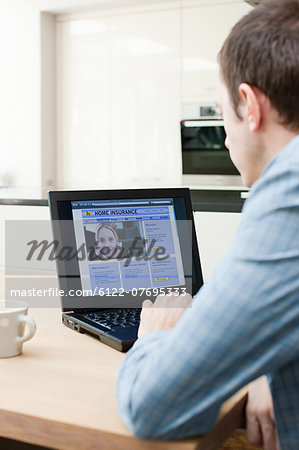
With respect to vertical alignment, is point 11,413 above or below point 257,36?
below

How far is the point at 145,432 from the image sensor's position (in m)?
0.64

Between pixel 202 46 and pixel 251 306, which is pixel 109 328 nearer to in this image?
pixel 251 306

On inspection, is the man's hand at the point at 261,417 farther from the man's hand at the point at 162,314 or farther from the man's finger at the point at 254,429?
the man's hand at the point at 162,314

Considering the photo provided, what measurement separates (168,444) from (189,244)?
2.10ft

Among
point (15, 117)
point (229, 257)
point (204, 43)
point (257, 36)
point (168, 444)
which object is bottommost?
point (168, 444)

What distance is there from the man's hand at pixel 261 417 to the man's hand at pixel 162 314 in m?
0.15

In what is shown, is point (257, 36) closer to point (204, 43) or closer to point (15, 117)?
point (204, 43)

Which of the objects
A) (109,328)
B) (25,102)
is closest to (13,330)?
(109,328)

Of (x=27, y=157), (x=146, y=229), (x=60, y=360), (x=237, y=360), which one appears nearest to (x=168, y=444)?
(x=237, y=360)

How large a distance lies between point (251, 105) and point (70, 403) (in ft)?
1.48

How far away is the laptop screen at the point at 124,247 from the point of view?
1133 mm

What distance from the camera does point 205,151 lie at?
157 inches

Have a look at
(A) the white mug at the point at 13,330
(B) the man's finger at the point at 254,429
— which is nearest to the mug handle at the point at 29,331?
(A) the white mug at the point at 13,330

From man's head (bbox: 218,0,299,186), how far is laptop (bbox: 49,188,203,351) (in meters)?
0.48
